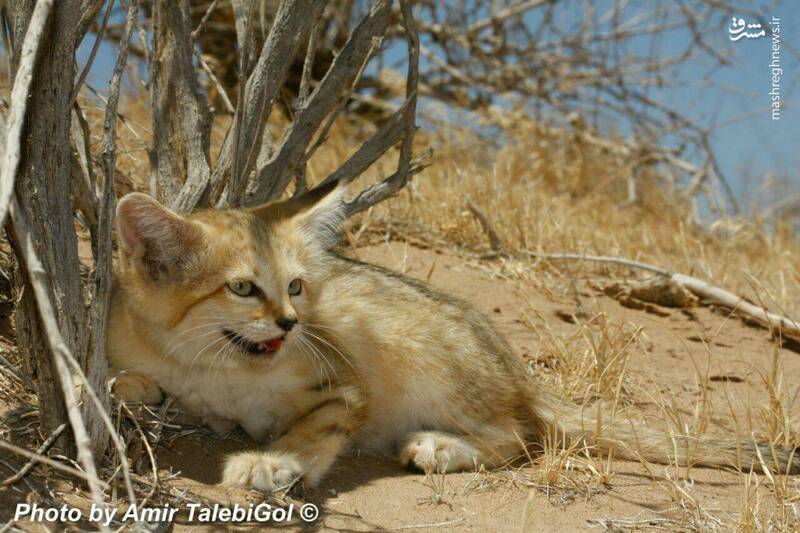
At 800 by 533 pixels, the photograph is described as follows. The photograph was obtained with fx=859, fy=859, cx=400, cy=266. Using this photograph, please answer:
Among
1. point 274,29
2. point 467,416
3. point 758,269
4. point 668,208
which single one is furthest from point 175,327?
point 668,208

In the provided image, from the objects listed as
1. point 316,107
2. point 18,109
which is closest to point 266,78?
point 316,107

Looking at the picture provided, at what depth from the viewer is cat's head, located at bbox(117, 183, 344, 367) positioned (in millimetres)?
2555

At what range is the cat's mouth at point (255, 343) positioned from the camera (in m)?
2.61

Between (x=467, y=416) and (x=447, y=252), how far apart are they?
6.01ft

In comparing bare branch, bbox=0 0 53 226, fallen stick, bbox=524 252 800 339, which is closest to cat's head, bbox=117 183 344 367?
bare branch, bbox=0 0 53 226

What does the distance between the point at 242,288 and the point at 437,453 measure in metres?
0.83

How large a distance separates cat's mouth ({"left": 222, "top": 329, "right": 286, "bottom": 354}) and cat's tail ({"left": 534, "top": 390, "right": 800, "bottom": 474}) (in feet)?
3.12

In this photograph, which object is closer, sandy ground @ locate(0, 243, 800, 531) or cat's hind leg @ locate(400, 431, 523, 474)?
sandy ground @ locate(0, 243, 800, 531)

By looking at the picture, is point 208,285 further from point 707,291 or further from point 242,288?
point 707,291

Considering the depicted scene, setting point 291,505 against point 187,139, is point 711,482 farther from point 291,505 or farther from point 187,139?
point 187,139

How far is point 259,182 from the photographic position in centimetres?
354

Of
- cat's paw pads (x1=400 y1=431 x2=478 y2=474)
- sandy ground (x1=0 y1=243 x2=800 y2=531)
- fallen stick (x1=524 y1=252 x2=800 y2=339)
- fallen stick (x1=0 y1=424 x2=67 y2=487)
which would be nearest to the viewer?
fallen stick (x1=0 y1=424 x2=67 y2=487)

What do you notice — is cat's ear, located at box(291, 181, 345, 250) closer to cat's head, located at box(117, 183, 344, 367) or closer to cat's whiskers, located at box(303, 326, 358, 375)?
cat's head, located at box(117, 183, 344, 367)

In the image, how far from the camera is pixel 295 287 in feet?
9.24
